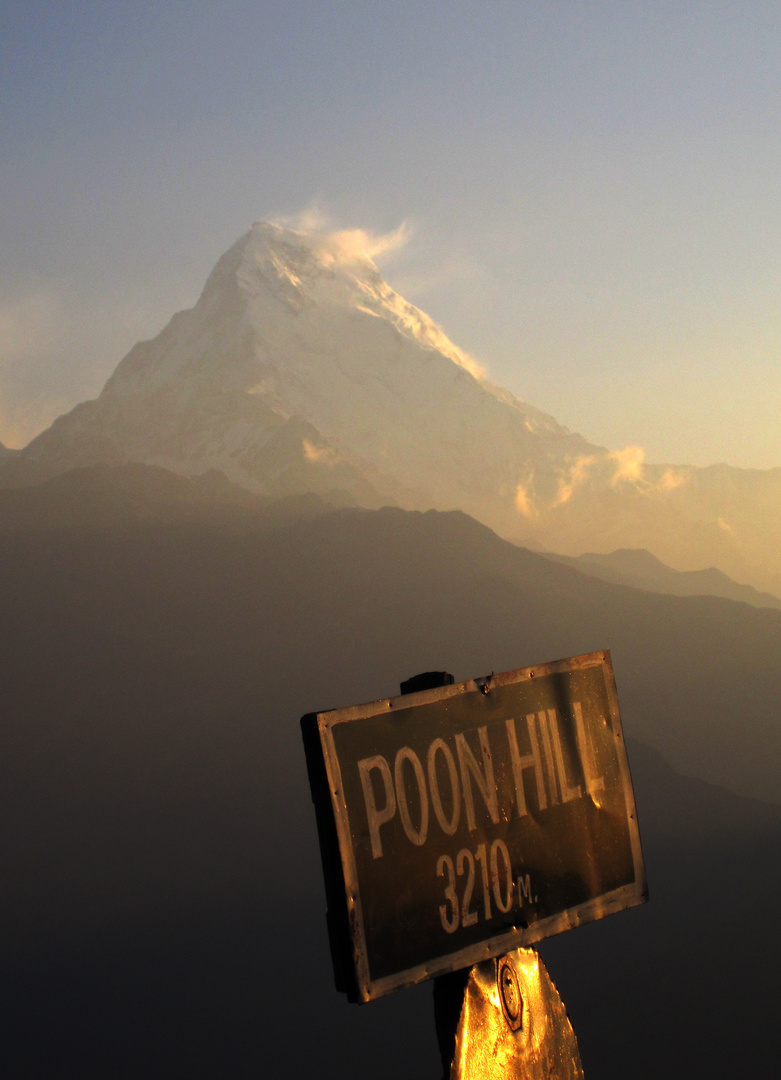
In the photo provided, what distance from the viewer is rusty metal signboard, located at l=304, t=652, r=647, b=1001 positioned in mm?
2211

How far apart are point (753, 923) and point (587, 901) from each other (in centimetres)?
7187

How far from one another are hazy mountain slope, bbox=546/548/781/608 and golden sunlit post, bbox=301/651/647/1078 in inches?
4472

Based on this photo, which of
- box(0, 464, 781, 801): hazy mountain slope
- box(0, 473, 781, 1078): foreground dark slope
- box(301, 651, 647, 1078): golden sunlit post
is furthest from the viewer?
box(0, 464, 781, 801): hazy mountain slope

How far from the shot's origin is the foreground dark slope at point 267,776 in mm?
58156

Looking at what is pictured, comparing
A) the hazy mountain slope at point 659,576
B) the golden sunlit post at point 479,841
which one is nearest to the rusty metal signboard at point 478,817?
the golden sunlit post at point 479,841

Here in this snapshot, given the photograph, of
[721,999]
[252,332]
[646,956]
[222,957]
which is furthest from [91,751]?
[252,332]

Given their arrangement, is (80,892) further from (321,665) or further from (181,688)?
(321,665)

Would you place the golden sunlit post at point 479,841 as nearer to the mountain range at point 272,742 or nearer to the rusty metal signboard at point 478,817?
the rusty metal signboard at point 478,817

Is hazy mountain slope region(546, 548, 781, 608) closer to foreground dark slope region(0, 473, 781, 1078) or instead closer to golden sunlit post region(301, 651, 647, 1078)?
foreground dark slope region(0, 473, 781, 1078)

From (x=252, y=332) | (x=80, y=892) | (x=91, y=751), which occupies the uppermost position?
(x=252, y=332)

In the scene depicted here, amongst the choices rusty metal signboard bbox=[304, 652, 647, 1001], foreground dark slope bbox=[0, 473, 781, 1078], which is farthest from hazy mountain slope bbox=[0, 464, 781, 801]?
rusty metal signboard bbox=[304, 652, 647, 1001]

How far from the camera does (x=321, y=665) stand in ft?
268

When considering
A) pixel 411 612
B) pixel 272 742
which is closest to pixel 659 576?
pixel 411 612

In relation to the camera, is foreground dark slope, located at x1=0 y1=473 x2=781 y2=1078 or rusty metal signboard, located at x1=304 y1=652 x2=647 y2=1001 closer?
rusty metal signboard, located at x1=304 y1=652 x2=647 y2=1001
